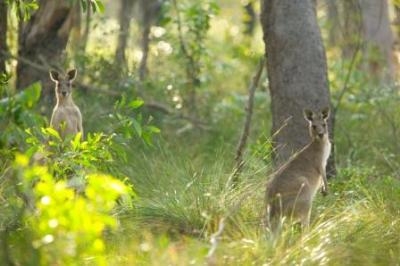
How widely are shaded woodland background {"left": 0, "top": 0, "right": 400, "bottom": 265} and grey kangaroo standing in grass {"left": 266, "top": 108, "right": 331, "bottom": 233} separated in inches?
8.3

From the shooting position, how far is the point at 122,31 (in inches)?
635

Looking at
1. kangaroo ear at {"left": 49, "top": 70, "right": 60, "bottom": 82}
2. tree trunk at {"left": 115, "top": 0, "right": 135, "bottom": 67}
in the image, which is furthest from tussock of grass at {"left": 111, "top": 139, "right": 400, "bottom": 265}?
tree trunk at {"left": 115, "top": 0, "right": 135, "bottom": 67}

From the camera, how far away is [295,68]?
414 inches

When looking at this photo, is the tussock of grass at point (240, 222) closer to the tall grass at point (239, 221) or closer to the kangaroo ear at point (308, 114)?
the tall grass at point (239, 221)

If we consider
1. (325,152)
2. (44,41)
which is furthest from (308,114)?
(44,41)

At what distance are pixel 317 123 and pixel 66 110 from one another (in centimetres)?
250

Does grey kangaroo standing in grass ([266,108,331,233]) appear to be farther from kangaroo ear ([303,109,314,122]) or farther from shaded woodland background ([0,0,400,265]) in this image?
kangaroo ear ([303,109,314,122])

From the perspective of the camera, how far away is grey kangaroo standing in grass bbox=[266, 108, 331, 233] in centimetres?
803

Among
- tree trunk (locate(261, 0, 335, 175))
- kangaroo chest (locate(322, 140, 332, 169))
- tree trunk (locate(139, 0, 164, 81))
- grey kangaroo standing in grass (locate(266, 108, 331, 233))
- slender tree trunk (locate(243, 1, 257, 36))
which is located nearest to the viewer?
grey kangaroo standing in grass (locate(266, 108, 331, 233))

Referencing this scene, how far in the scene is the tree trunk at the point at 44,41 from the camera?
13.0m

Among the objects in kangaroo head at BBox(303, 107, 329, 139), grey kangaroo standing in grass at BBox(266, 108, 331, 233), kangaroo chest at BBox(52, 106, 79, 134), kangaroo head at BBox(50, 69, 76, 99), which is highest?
kangaroo head at BBox(50, 69, 76, 99)

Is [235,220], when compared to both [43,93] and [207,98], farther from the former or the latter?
[207,98]

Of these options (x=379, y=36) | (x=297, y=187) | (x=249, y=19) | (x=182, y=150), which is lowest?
(x=182, y=150)

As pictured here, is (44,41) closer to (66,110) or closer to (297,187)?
(66,110)
